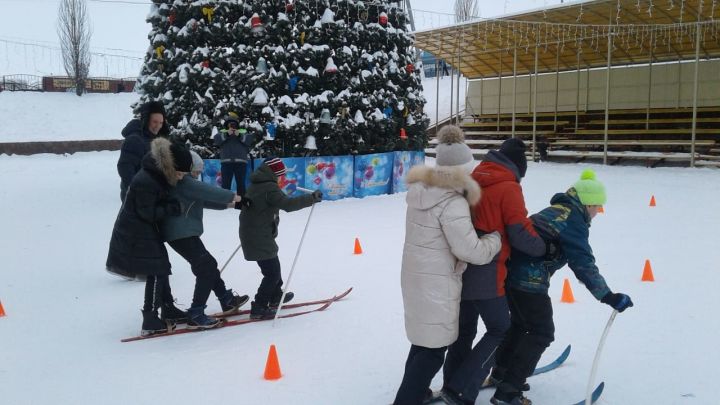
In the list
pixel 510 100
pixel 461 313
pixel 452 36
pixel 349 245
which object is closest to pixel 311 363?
pixel 461 313

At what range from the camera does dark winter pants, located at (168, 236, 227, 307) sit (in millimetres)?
5059

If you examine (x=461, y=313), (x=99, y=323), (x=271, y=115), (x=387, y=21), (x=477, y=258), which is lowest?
(x=99, y=323)

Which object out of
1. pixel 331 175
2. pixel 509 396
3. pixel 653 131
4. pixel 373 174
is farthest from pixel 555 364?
pixel 653 131

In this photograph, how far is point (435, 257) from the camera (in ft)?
10.7

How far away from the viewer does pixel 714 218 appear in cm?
983

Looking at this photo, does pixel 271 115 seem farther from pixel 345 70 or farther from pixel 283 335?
pixel 283 335

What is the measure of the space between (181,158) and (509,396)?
310 centimetres

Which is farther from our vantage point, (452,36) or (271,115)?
(452,36)

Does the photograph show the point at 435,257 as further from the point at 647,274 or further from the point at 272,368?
the point at 647,274

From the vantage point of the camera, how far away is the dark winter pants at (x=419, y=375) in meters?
3.34

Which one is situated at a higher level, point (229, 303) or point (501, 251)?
point (501, 251)

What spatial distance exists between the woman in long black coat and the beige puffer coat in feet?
7.81

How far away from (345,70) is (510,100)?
1557cm

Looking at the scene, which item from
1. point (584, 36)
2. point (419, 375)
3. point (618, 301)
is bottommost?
point (419, 375)
